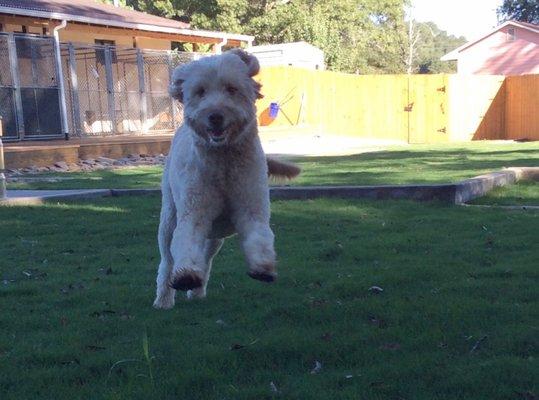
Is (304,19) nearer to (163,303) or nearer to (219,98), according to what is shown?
(163,303)

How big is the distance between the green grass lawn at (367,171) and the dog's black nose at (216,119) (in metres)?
8.58

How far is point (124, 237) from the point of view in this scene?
8.64 metres

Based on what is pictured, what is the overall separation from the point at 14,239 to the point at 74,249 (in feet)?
3.26

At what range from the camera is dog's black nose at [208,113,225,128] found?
4.50 m

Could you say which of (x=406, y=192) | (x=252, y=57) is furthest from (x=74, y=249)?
(x=406, y=192)

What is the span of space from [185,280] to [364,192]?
693 cm

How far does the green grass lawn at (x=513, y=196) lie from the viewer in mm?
10615

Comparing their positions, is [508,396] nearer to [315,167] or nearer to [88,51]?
[315,167]

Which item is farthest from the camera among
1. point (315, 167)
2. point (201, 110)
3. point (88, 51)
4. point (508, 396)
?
point (88, 51)

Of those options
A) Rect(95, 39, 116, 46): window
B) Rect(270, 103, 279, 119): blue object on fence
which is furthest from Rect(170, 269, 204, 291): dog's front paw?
Rect(270, 103, 279, 119): blue object on fence

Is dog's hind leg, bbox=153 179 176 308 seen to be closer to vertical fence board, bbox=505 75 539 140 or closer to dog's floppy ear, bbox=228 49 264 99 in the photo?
dog's floppy ear, bbox=228 49 264 99

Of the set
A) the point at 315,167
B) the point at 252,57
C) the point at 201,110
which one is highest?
the point at 252,57

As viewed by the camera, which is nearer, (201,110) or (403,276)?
(201,110)

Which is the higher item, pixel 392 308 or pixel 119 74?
pixel 119 74
